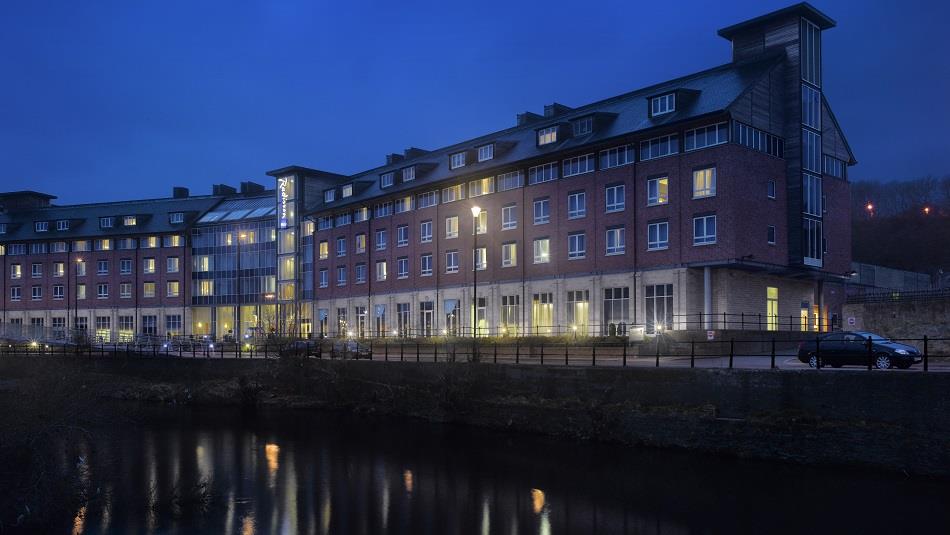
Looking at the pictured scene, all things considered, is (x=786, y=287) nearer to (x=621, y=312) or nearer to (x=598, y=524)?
(x=621, y=312)

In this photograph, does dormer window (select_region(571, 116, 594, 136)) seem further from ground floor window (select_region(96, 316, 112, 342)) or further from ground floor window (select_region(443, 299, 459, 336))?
ground floor window (select_region(96, 316, 112, 342))

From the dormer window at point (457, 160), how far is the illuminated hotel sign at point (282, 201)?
951 inches

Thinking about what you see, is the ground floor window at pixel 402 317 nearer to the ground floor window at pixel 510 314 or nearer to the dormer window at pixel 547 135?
the ground floor window at pixel 510 314

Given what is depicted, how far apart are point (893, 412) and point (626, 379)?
8.92m

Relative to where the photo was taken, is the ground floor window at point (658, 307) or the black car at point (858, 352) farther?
the ground floor window at point (658, 307)

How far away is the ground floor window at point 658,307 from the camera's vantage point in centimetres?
4631

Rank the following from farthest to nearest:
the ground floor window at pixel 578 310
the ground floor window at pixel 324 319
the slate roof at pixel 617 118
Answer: the ground floor window at pixel 324 319 < the ground floor window at pixel 578 310 < the slate roof at pixel 617 118

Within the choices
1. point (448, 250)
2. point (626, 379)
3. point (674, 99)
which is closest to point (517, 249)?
point (448, 250)

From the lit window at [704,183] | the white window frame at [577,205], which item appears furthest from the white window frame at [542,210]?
the lit window at [704,183]

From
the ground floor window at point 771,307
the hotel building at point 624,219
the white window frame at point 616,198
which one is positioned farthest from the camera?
the white window frame at point 616,198

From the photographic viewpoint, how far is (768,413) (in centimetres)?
2381

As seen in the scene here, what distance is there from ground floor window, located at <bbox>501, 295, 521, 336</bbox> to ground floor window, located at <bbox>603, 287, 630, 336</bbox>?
25.8ft

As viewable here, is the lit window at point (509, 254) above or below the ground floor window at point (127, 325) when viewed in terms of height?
above

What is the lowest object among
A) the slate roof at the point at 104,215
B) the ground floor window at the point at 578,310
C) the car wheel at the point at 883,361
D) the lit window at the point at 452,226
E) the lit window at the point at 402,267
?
the car wheel at the point at 883,361
